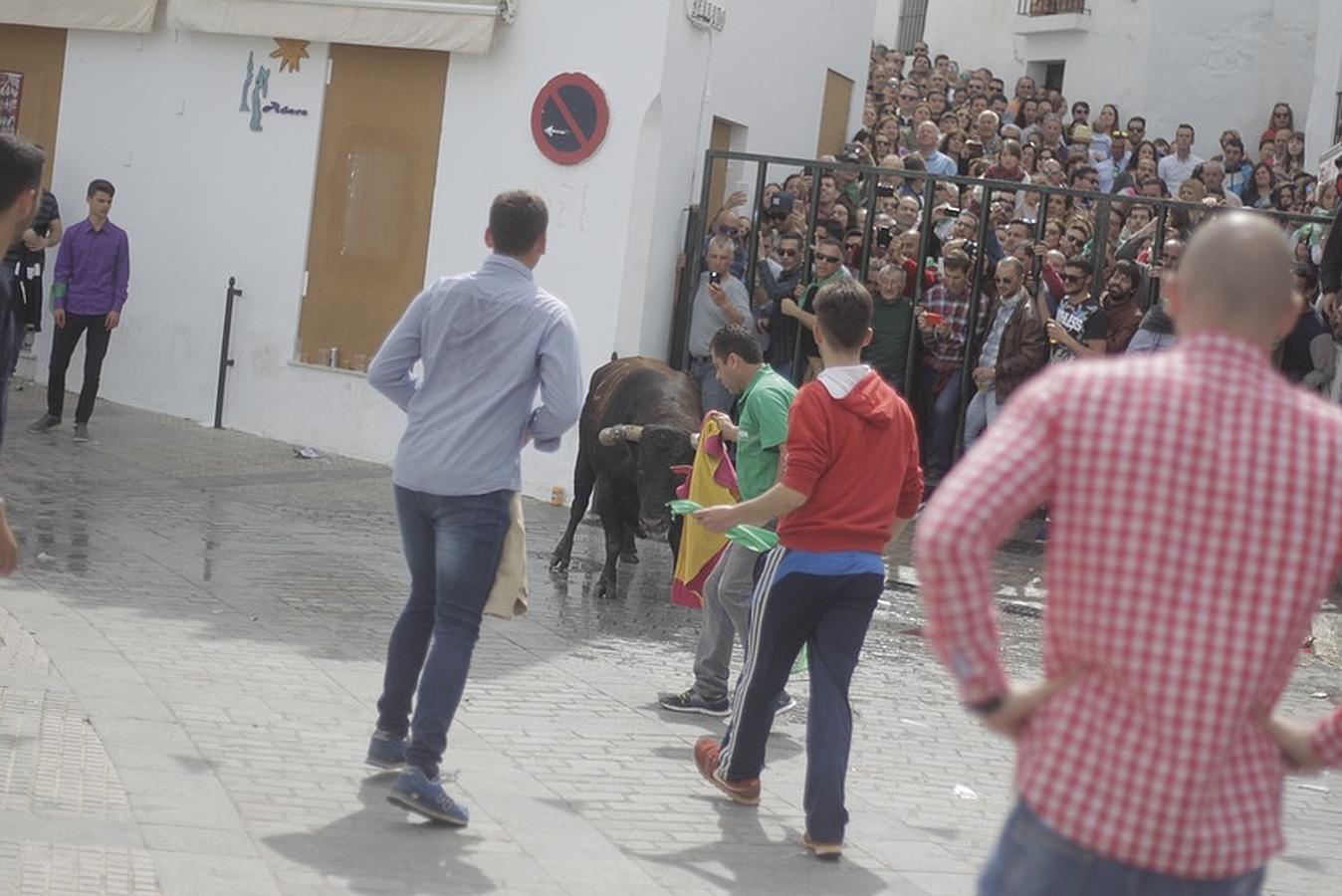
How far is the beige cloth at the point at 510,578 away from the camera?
6543mm

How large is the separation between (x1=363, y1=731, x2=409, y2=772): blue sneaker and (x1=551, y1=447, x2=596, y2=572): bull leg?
18.7 ft

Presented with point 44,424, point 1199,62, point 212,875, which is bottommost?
point 44,424

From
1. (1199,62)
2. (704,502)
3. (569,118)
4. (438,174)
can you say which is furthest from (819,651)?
(1199,62)

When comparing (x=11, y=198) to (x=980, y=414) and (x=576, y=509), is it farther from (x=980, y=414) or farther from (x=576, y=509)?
(x=980, y=414)

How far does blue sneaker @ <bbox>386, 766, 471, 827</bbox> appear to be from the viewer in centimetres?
625

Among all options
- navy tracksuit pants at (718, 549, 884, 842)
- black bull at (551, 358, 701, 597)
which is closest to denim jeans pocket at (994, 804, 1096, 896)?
navy tracksuit pants at (718, 549, 884, 842)

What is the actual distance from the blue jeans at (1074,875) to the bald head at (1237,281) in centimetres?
83

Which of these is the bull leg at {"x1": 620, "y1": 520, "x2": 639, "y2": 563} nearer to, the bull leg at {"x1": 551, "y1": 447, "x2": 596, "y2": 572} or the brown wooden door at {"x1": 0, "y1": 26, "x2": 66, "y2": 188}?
the bull leg at {"x1": 551, "y1": 447, "x2": 596, "y2": 572}

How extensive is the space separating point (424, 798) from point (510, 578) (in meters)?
0.75

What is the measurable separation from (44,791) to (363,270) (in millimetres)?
11095

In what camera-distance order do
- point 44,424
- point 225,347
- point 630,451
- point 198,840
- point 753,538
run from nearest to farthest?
point 198,840, point 753,538, point 630,451, point 44,424, point 225,347

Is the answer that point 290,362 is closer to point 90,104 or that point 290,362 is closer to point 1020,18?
point 90,104

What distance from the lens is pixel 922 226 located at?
15641 mm

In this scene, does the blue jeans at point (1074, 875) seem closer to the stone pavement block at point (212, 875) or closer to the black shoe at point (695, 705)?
the stone pavement block at point (212, 875)
